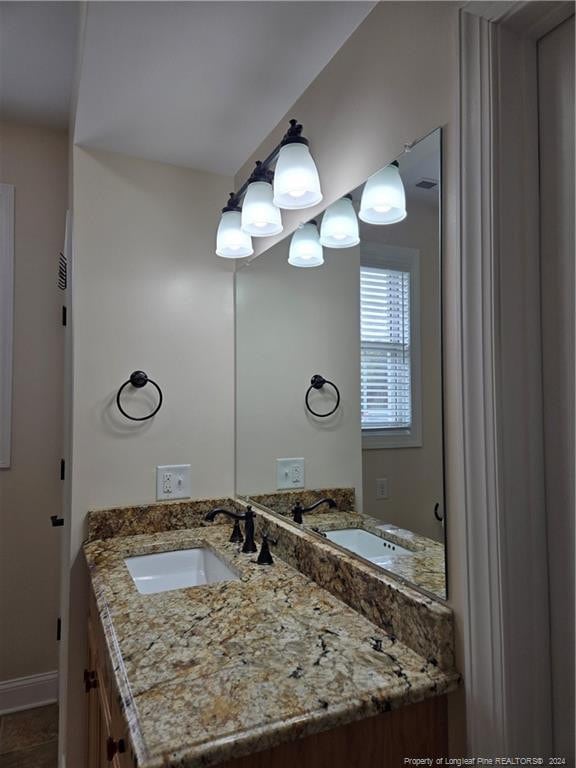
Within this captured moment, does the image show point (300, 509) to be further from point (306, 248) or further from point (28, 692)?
point (28, 692)

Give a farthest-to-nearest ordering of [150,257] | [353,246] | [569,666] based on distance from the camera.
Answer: [150,257] → [353,246] → [569,666]

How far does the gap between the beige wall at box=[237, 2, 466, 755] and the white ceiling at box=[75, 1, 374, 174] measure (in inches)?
3.4

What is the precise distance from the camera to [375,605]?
111 cm

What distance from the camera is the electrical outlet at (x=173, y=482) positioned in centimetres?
191

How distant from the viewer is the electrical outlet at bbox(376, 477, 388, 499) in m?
1.23

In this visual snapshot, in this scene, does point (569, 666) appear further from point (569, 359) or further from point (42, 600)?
point (42, 600)

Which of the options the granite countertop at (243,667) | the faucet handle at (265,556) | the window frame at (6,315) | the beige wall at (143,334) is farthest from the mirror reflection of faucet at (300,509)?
the window frame at (6,315)

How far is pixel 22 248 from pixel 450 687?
2585 mm

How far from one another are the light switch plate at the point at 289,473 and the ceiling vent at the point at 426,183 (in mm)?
954

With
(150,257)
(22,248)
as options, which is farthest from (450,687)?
(22,248)

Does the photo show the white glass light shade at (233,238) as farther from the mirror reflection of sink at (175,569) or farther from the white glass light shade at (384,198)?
the mirror reflection of sink at (175,569)

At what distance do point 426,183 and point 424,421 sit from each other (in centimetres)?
51

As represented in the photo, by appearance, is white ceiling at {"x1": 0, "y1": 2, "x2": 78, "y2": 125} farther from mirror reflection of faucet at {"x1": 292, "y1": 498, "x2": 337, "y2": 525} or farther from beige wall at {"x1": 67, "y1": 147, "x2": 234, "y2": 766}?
mirror reflection of faucet at {"x1": 292, "y1": 498, "x2": 337, "y2": 525}

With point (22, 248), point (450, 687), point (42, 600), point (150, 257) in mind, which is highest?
point (22, 248)
